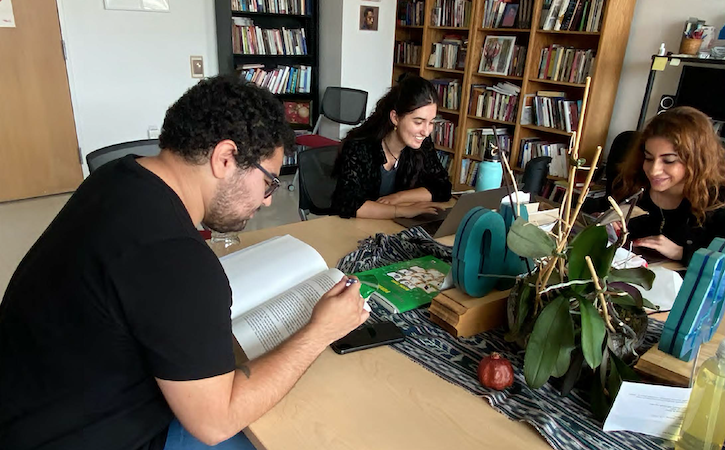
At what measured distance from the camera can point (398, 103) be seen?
6.90 feet

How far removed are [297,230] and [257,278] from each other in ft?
1.89

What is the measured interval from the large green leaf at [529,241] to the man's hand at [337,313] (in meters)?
0.32

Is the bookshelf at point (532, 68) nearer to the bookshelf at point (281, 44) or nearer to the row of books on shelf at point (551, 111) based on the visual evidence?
the row of books on shelf at point (551, 111)

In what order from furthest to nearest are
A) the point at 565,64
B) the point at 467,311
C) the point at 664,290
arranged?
1. the point at 565,64
2. the point at 664,290
3. the point at 467,311

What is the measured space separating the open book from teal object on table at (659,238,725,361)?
67cm

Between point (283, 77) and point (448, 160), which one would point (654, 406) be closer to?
point (448, 160)

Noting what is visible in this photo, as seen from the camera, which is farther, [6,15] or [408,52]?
[408,52]

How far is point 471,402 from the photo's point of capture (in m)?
0.94

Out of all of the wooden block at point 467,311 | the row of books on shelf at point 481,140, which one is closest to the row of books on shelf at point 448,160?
the row of books on shelf at point 481,140

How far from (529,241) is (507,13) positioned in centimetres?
349

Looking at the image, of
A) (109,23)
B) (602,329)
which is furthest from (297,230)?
(109,23)

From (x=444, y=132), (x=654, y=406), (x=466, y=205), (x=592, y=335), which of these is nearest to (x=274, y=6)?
(x=444, y=132)

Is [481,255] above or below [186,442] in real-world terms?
above

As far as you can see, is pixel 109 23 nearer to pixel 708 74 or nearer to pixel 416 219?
pixel 416 219
